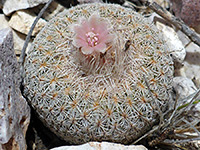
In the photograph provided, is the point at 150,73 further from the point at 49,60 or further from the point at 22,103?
the point at 22,103

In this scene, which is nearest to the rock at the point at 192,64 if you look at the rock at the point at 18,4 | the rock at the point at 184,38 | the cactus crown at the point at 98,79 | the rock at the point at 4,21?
the rock at the point at 184,38

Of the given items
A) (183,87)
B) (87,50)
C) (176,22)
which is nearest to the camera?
(87,50)

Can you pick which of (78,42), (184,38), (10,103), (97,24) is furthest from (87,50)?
(184,38)

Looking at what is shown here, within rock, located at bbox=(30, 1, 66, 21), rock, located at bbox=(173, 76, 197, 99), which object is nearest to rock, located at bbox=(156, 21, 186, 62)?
rock, located at bbox=(173, 76, 197, 99)

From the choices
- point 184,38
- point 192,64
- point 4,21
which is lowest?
point 4,21

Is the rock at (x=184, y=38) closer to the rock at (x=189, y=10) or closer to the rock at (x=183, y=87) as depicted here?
the rock at (x=189, y=10)

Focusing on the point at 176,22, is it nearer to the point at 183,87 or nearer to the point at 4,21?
the point at 183,87

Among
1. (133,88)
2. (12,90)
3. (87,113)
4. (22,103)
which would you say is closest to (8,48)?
(12,90)
